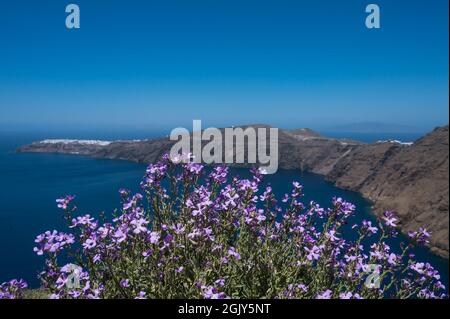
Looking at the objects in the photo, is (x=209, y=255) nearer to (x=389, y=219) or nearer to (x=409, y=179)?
(x=389, y=219)

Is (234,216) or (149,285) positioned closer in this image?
(149,285)

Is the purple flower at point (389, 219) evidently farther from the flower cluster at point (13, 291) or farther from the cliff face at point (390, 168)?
the cliff face at point (390, 168)

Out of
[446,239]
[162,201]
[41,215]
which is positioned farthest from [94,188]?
[162,201]

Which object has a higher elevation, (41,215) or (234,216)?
(234,216)

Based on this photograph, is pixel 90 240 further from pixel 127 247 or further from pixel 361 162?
pixel 361 162

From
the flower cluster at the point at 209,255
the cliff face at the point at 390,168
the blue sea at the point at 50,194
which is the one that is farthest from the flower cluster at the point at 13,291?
the cliff face at the point at 390,168

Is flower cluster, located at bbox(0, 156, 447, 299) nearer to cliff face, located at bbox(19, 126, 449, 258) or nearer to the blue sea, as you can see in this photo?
the blue sea

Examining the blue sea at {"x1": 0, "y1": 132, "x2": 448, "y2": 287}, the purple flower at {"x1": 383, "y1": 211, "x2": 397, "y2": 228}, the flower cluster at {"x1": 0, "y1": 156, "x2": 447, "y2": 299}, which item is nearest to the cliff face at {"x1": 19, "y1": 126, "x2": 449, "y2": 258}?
the blue sea at {"x1": 0, "y1": 132, "x2": 448, "y2": 287}
